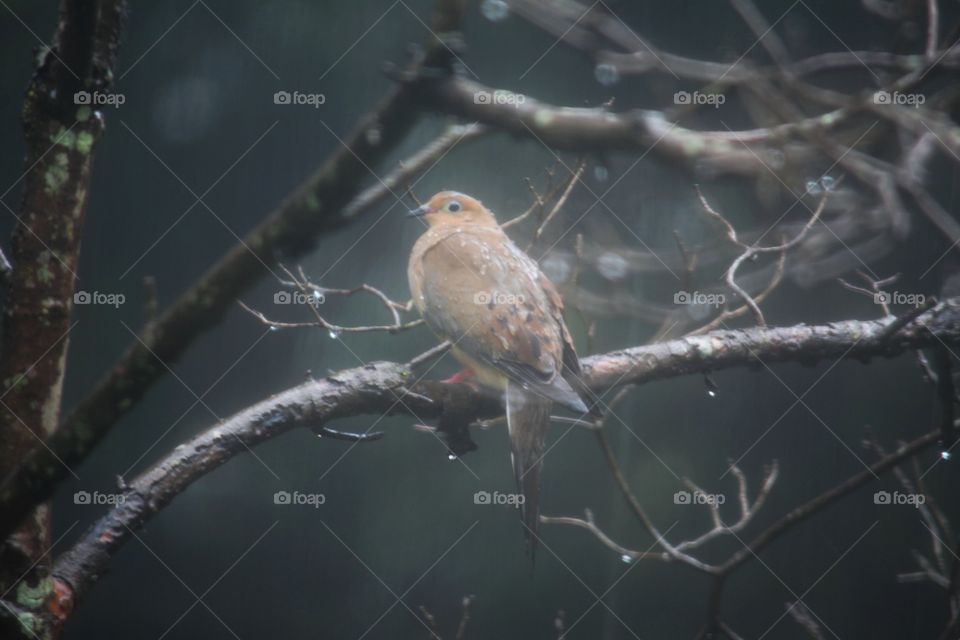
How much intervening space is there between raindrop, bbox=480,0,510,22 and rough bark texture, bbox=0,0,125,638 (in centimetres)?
85

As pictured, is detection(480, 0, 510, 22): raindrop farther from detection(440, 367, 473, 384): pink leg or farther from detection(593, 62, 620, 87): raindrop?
detection(440, 367, 473, 384): pink leg

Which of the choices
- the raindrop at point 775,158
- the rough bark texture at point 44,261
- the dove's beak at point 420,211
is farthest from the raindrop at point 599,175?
the raindrop at point 775,158

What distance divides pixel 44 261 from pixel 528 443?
41.3 inches

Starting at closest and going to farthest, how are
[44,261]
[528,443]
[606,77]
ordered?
[44,261] < [528,443] < [606,77]

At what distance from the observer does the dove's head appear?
1.90 metres

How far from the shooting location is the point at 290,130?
70.9 inches

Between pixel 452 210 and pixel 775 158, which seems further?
pixel 452 210

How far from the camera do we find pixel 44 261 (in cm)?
134

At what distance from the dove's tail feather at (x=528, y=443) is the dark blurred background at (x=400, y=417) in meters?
0.15

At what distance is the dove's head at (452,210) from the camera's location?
1898mm

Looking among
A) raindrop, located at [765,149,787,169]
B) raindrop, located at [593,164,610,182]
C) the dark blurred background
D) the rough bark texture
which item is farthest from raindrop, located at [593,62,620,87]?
raindrop, located at [765,149,787,169]

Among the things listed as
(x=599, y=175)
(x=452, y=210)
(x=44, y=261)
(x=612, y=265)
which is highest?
(x=599, y=175)

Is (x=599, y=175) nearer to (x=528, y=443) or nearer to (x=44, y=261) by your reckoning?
(x=528, y=443)

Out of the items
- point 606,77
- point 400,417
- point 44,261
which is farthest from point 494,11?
point 44,261
